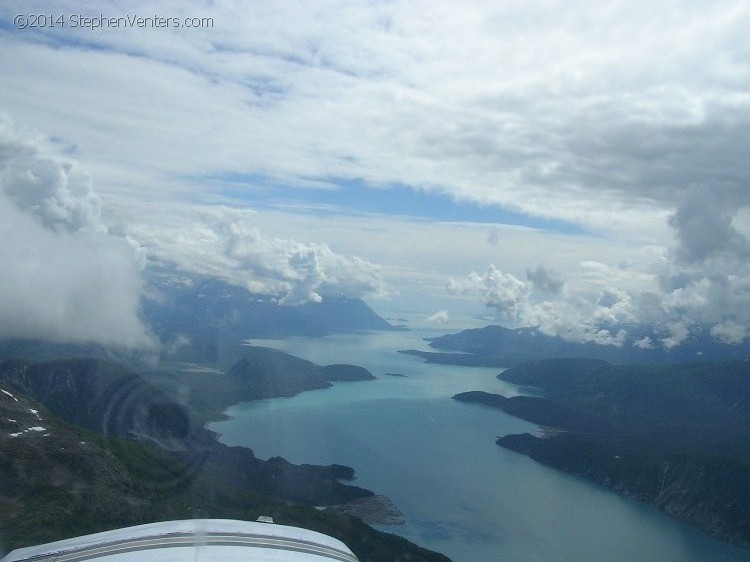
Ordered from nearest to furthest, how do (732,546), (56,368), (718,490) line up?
(732,546)
(718,490)
(56,368)

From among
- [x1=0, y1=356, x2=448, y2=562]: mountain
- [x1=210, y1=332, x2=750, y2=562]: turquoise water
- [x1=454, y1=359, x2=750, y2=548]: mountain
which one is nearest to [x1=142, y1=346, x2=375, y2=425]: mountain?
[x1=210, y1=332, x2=750, y2=562]: turquoise water

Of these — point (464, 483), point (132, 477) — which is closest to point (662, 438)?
point (464, 483)

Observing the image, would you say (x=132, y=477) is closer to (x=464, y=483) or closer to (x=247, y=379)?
(x=464, y=483)

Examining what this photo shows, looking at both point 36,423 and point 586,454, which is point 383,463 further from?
point 36,423

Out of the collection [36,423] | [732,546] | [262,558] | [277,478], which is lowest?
[732,546]

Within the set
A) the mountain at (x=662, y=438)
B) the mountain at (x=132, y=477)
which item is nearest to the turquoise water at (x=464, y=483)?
the mountain at (x=662, y=438)

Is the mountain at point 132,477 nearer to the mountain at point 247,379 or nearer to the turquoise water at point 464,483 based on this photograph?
the turquoise water at point 464,483

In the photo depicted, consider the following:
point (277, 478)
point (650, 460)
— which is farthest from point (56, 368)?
point (650, 460)

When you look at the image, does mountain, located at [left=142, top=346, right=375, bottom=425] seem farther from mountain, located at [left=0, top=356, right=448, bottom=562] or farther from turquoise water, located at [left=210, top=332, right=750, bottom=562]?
mountain, located at [left=0, top=356, right=448, bottom=562]
